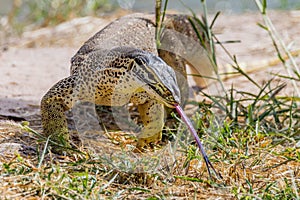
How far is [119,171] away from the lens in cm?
351

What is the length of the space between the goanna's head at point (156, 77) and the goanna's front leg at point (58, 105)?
0.49 metres

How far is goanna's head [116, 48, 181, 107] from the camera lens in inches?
137

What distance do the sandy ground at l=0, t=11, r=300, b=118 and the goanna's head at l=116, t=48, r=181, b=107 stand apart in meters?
1.43

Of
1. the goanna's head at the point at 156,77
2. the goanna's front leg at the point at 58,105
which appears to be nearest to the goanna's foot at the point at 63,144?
the goanna's front leg at the point at 58,105

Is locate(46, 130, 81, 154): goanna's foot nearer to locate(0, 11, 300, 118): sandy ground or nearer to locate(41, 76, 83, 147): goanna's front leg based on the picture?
locate(41, 76, 83, 147): goanna's front leg

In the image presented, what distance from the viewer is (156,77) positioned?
3.51 m

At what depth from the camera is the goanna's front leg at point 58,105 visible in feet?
13.1

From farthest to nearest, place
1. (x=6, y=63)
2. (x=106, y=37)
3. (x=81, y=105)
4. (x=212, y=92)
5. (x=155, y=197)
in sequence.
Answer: (x=6, y=63)
(x=212, y=92)
(x=81, y=105)
(x=106, y=37)
(x=155, y=197)

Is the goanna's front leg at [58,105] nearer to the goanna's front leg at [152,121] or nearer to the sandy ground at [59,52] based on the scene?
the goanna's front leg at [152,121]

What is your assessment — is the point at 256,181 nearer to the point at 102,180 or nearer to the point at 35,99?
the point at 102,180

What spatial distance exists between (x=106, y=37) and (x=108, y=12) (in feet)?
14.2

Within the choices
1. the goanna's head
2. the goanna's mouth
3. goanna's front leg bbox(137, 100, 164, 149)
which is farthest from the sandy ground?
the goanna's mouth

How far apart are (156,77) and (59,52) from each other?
3856mm

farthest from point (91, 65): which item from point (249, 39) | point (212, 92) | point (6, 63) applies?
point (249, 39)
